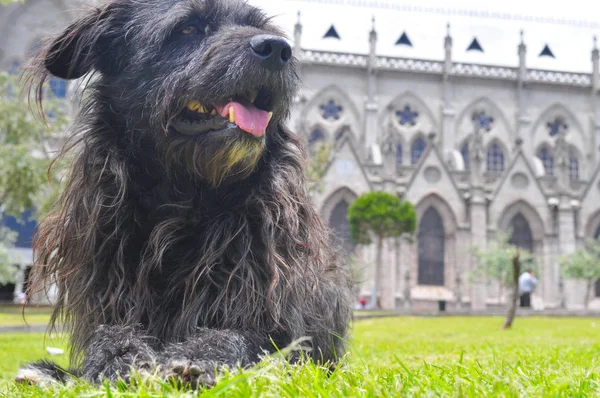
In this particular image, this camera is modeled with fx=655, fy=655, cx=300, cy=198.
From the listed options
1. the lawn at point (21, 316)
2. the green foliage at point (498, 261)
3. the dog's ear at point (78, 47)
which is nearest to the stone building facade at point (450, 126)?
the green foliage at point (498, 261)

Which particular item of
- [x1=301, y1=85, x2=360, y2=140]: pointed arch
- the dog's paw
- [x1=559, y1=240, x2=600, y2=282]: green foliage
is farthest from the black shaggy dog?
[x1=301, y1=85, x2=360, y2=140]: pointed arch

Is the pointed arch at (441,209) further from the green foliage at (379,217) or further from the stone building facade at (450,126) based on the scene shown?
the green foliage at (379,217)

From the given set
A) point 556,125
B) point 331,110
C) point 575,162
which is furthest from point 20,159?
point 575,162

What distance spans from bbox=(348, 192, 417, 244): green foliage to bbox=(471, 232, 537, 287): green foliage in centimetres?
450

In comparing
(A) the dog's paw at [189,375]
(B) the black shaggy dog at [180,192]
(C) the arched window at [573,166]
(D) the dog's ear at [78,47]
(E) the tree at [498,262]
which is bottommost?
(A) the dog's paw at [189,375]

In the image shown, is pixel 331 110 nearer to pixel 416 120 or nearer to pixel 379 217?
pixel 416 120

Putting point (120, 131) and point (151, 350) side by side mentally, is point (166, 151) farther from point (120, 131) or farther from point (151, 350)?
point (151, 350)

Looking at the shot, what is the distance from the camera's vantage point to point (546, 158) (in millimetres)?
46594

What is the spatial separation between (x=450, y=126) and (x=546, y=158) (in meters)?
7.88

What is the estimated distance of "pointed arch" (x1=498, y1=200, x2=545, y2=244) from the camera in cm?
3888

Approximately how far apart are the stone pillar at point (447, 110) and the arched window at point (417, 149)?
140 centimetres

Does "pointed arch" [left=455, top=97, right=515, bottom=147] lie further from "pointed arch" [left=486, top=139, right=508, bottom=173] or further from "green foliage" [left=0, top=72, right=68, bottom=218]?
"green foliage" [left=0, top=72, right=68, bottom=218]

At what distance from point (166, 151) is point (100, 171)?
339 mm

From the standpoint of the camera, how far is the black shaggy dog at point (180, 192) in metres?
2.78
